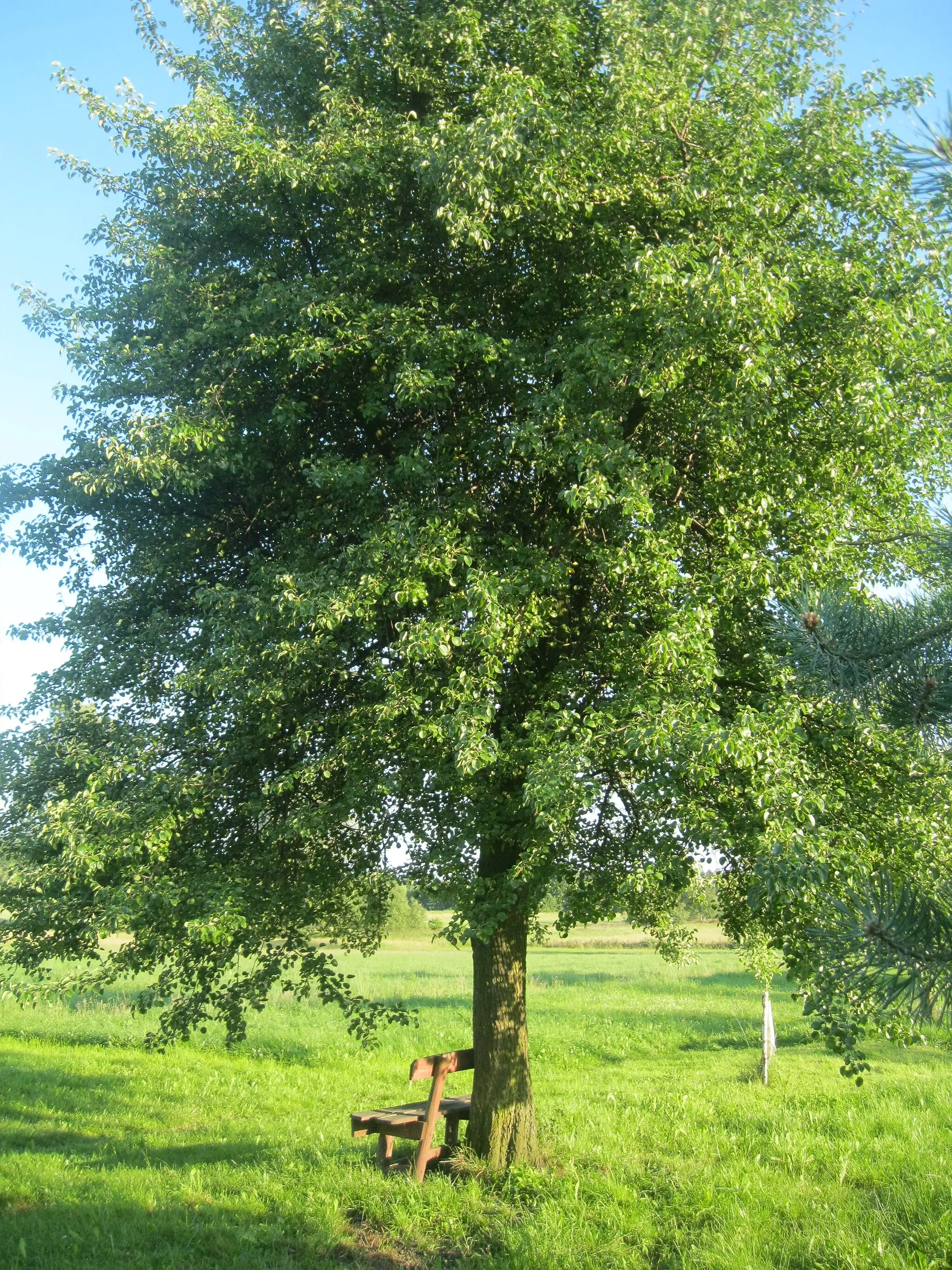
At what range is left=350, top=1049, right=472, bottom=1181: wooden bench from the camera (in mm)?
10727

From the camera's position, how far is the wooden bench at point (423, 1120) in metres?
10.7

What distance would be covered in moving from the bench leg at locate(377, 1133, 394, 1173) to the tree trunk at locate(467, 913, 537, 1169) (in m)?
0.99

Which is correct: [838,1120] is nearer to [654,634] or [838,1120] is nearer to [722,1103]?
[722,1103]

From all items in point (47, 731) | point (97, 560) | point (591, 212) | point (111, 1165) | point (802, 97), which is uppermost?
point (802, 97)

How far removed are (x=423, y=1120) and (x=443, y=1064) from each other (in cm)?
64

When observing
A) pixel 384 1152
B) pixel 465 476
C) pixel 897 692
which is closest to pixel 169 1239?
pixel 384 1152

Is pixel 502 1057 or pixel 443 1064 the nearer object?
pixel 443 1064

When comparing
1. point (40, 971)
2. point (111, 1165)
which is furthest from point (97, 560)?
point (111, 1165)

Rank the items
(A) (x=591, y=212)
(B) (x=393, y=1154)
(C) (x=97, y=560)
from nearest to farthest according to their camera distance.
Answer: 1. (A) (x=591, y=212)
2. (C) (x=97, y=560)
3. (B) (x=393, y=1154)

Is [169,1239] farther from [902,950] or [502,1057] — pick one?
[902,950]

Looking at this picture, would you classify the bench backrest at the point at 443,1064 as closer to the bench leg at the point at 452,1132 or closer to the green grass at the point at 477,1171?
the bench leg at the point at 452,1132

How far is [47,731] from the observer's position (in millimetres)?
10203

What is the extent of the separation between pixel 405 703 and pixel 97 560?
515cm

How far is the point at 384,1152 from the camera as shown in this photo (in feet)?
37.4
